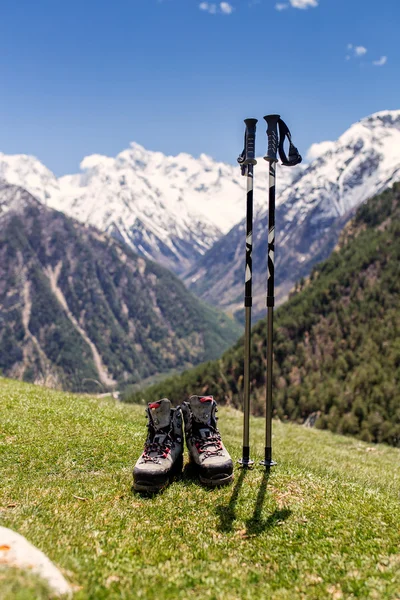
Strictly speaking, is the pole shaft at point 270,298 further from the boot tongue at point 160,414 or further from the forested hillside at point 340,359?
the forested hillside at point 340,359

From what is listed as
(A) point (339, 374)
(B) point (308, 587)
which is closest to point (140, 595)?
(B) point (308, 587)

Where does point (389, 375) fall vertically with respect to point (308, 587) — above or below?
below

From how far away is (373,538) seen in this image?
27.5 ft

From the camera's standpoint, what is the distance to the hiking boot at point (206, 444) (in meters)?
10.7

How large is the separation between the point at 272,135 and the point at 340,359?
13357 cm

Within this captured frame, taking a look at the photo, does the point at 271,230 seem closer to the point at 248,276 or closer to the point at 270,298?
the point at 248,276

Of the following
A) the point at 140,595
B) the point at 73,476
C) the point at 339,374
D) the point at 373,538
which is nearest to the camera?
the point at 140,595

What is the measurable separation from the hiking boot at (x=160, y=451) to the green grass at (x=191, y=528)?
32 cm

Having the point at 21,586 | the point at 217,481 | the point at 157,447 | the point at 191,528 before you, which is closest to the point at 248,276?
the point at 157,447

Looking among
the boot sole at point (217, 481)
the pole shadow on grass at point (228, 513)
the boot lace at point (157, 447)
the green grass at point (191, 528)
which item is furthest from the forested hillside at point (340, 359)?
the pole shadow on grass at point (228, 513)

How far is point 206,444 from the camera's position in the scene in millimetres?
11336

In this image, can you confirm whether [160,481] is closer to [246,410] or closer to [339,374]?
[246,410]

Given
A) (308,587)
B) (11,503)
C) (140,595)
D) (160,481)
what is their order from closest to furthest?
(140,595) < (308,587) < (11,503) < (160,481)

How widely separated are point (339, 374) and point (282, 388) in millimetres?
23086
